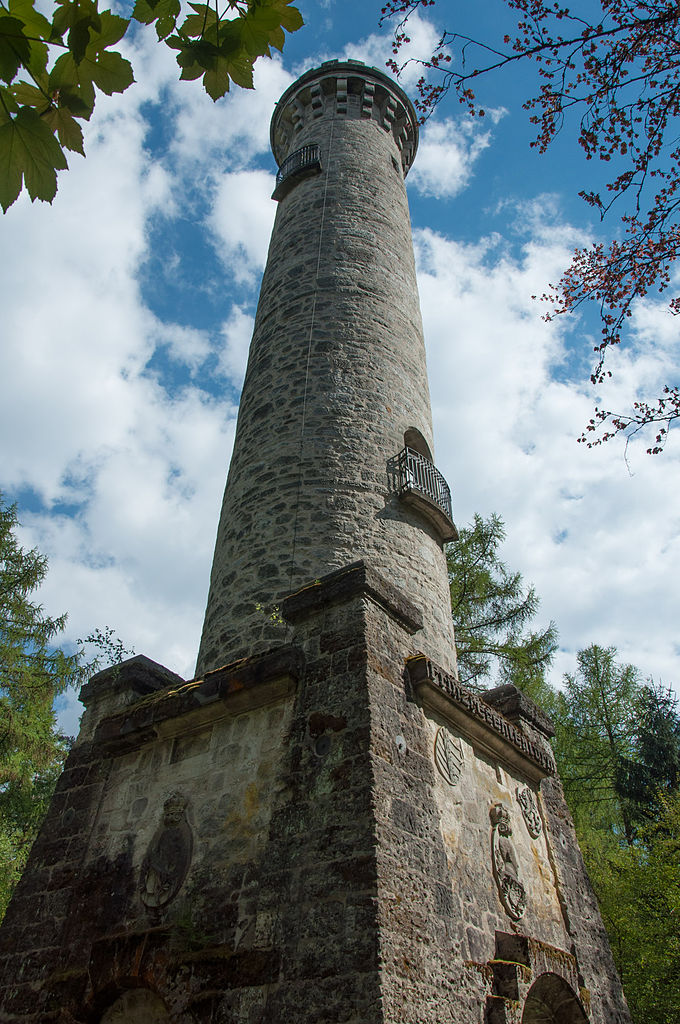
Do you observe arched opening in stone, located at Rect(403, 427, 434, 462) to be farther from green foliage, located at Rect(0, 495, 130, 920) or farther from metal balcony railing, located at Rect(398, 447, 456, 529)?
green foliage, located at Rect(0, 495, 130, 920)

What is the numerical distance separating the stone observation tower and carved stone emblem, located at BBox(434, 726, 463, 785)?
0.8 inches

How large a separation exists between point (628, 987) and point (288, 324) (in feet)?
38.4

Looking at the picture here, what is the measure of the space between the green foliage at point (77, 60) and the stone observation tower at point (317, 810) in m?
3.46

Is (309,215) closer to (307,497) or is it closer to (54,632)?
(307,497)

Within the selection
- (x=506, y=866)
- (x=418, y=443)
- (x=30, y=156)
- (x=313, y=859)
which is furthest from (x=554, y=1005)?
(x=30, y=156)

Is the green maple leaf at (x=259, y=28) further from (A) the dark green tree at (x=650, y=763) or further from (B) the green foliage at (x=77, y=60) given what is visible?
(A) the dark green tree at (x=650, y=763)

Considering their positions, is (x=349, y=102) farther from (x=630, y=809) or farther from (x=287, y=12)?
(x=630, y=809)

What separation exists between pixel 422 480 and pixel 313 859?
16.6 ft

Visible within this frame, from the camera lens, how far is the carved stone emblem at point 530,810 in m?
6.29

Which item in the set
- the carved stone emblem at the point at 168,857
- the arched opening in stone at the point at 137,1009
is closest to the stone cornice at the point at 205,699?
the carved stone emblem at the point at 168,857

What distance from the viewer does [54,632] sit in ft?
48.0

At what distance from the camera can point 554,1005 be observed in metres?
5.63

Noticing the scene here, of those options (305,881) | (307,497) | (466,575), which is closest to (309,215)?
(307,497)

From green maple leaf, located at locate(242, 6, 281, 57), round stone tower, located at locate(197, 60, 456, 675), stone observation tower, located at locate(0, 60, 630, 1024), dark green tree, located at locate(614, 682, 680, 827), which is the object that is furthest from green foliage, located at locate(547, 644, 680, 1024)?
green maple leaf, located at locate(242, 6, 281, 57)
